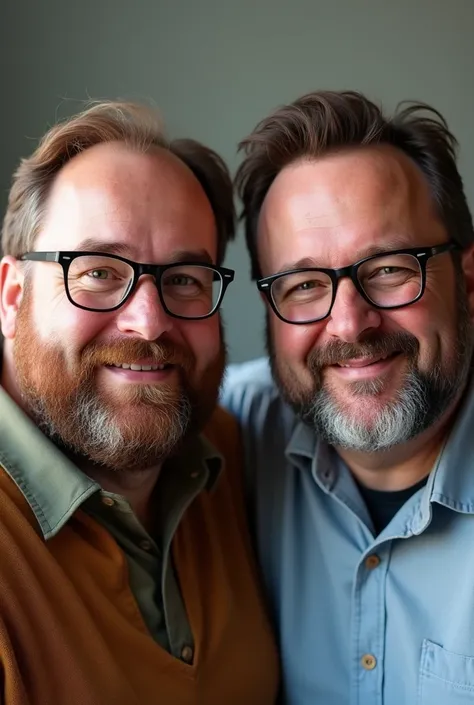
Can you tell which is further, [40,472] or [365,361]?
[365,361]

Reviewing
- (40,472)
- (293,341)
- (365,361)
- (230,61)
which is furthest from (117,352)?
(230,61)

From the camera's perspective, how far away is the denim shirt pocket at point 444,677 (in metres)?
1.32

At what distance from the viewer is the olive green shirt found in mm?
1211

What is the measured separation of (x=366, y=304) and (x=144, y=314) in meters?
0.47

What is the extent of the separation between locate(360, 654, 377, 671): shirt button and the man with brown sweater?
0.20 meters

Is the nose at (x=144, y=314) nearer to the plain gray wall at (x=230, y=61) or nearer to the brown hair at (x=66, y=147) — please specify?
the brown hair at (x=66, y=147)

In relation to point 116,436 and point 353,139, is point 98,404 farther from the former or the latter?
point 353,139

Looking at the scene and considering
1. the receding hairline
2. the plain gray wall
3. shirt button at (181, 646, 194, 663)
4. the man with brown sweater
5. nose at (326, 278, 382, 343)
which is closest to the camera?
the man with brown sweater

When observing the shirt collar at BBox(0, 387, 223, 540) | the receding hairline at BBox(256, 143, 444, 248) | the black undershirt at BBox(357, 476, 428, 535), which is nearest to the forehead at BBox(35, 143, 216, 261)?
the receding hairline at BBox(256, 143, 444, 248)

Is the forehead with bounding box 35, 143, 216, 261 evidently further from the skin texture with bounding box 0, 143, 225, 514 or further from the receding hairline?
the receding hairline

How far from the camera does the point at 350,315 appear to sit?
1414 mm

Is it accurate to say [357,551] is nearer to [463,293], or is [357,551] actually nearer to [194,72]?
A: [463,293]

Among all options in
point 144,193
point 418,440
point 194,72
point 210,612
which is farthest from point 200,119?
point 210,612

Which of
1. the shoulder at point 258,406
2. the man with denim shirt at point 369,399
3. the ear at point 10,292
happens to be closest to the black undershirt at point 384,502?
the man with denim shirt at point 369,399
